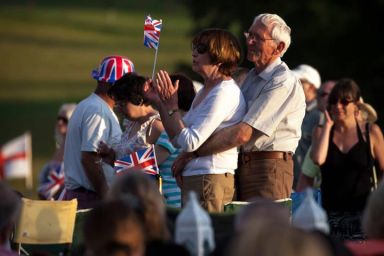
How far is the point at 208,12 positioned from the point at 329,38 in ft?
7.72

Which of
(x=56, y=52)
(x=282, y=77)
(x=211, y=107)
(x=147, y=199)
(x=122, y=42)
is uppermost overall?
(x=122, y=42)

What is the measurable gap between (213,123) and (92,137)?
1623 millimetres

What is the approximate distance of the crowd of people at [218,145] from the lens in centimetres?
630

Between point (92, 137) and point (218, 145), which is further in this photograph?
point (92, 137)

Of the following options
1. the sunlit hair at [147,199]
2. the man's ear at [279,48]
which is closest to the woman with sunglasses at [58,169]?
the man's ear at [279,48]

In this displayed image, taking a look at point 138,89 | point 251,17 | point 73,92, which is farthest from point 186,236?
point 73,92

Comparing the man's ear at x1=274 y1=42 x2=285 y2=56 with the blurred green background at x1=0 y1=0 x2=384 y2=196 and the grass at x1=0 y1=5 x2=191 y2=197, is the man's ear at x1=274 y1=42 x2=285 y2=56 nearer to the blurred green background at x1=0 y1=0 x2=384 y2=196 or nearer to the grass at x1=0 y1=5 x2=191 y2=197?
the blurred green background at x1=0 y1=0 x2=384 y2=196

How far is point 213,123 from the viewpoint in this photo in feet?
27.8

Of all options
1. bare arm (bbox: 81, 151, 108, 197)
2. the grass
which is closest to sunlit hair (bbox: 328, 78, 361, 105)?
bare arm (bbox: 81, 151, 108, 197)

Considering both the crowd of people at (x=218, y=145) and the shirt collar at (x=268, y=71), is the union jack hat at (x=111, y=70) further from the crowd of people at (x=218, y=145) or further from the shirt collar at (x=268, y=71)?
the shirt collar at (x=268, y=71)

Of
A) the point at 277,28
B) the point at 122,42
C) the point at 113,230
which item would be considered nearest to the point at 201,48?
the point at 277,28

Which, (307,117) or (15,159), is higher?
(307,117)

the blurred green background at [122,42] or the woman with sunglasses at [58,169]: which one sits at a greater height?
the blurred green background at [122,42]

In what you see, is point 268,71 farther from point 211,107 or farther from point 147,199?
point 147,199
